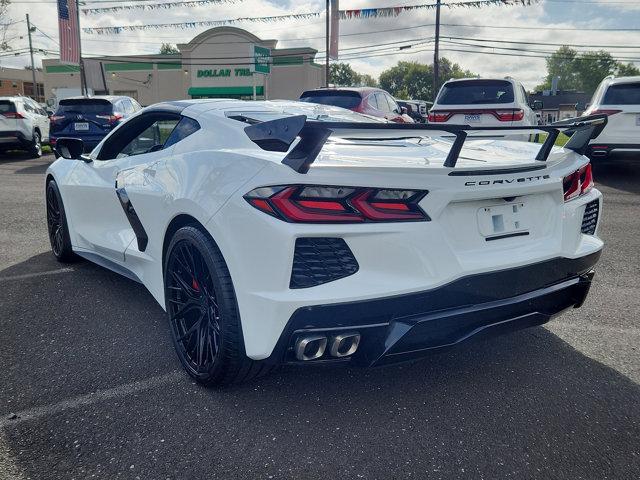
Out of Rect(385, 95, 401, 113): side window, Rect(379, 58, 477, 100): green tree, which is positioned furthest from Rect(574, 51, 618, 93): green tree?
Rect(385, 95, 401, 113): side window

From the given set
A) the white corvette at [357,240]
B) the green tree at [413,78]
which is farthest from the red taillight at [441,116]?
the green tree at [413,78]

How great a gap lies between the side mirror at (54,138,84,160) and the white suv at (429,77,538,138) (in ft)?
25.0

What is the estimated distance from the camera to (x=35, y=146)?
49.7 feet

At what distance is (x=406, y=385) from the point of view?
109 inches

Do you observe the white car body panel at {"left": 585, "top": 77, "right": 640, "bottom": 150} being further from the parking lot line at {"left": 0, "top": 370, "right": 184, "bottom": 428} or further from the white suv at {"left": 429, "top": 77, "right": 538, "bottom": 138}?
the parking lot line at {"left": 0, "top": 370, "right": 184, "bottom": 428}

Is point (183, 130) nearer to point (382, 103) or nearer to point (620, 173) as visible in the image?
point (382, 103)

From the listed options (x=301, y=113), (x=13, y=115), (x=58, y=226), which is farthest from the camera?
(x=13, y=115)

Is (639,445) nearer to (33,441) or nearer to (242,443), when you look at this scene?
(242,443)

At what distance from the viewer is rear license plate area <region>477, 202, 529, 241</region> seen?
2.37m

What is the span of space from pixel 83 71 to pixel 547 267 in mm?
29342

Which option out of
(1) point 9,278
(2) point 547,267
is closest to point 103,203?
(1) point 9,278

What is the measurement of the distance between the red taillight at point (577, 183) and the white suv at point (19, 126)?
14773 millimetres

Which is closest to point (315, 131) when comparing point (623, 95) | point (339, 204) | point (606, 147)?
point (339, 204)

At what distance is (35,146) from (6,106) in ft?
4.01
